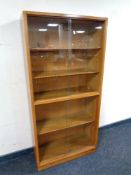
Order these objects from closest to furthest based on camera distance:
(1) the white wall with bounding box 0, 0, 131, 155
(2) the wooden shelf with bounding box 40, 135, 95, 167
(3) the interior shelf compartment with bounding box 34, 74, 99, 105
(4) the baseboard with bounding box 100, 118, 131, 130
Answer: (1) the white wall with bounding box 0, 0, 131, 155, (3) the interior shelf compartment with bounding box 34, 74, 99, 105, (2) the wooden shelf with bounding box 40, 135, 95, 167, (4) the baseboard with bounding box 100, 118, 131, 130

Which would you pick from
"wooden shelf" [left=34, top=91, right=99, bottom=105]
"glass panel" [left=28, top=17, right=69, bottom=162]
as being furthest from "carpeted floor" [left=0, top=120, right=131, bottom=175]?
"wooden shelf" [left=34, top=91, right=99, bottom=105]

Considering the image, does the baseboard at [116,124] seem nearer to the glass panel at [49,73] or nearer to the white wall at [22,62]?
the white wall at [22,62]

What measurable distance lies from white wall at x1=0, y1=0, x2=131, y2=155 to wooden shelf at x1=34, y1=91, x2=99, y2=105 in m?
0.29

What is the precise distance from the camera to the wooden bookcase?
5.94ft

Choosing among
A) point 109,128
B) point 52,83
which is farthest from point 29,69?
point 109,128

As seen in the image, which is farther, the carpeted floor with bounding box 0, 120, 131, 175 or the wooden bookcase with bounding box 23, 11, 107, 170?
the carpeted floor with bounding box 0, 120, 131, 175

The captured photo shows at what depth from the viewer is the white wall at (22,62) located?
1716 mm

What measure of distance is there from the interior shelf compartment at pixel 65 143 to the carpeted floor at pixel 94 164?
0.12m

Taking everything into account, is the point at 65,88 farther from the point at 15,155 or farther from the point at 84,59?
the point at 15,155

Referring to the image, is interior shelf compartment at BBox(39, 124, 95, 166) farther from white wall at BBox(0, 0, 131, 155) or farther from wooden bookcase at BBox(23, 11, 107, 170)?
white wall at BBox(0, 0, 131, 155)

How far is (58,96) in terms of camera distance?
1875 mm

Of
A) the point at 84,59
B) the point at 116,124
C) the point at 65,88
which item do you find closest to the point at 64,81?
the point at 65,88

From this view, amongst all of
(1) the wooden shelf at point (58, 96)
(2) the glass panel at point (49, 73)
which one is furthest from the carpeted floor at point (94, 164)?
(1) the wooden shelf at point (58, 96)

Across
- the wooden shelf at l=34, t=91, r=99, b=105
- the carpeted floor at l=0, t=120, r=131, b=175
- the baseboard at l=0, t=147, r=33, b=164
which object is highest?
the wooden shelf at l=34, t=91, r=99, b=105
